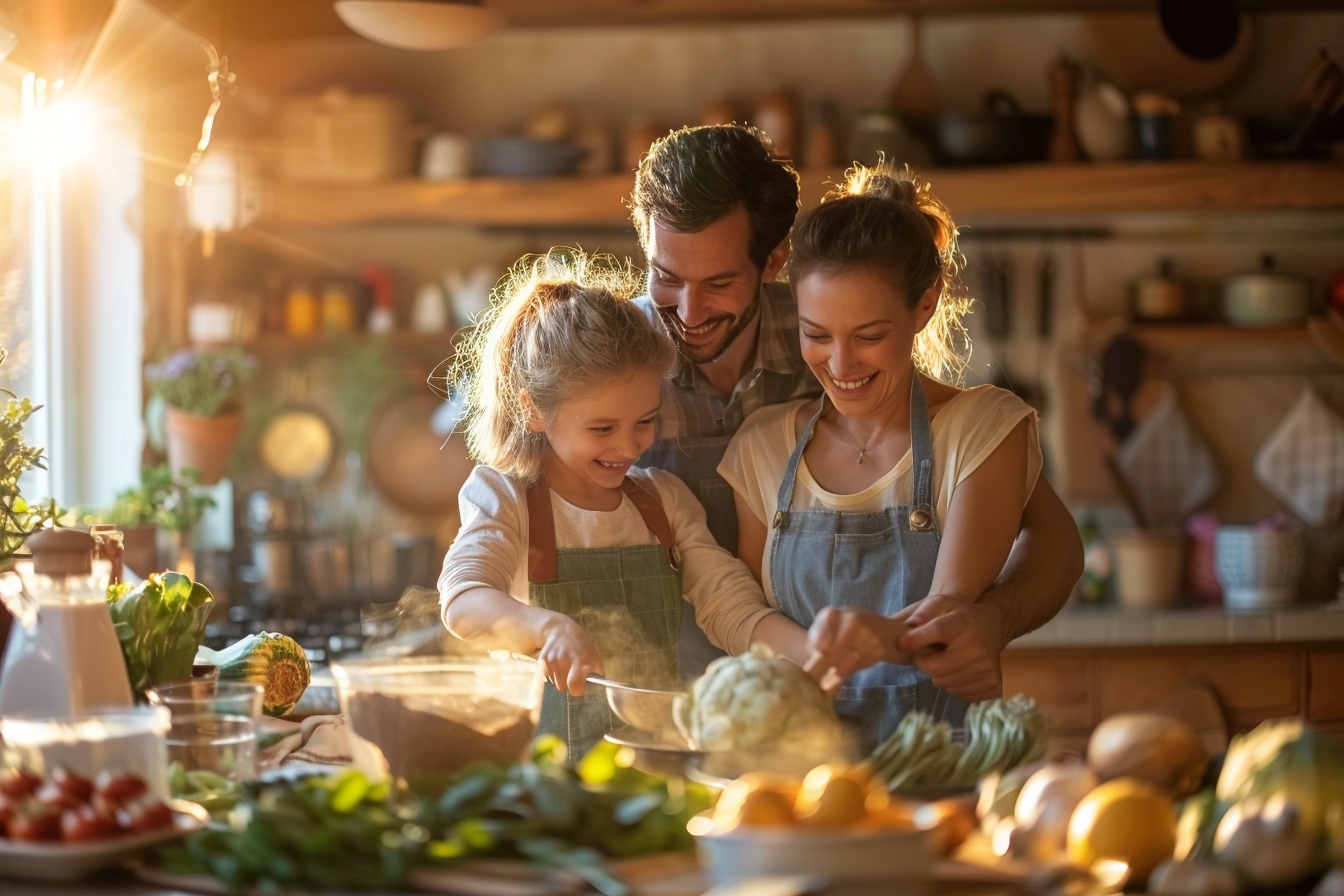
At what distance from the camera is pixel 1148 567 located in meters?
4.20

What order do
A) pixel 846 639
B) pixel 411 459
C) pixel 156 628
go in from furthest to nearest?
pixel 411 459 → pixel 156 628 → pixel 846 639

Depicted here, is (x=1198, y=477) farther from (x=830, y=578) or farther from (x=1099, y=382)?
(x=830, y=578)

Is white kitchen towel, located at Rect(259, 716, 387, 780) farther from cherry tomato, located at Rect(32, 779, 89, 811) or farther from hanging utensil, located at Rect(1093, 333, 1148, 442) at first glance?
hanging utensil, located at Rect(1093, 333, 1148, 442)

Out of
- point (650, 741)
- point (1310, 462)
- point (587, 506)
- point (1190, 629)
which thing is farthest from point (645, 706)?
point (1310, 462)

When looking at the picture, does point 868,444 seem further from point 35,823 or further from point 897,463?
point 35,823

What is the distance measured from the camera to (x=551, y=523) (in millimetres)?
2004

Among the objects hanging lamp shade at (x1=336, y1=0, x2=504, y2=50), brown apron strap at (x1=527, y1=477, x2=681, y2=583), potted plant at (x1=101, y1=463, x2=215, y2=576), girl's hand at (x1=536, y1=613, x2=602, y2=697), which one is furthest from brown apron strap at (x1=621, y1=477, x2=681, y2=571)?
potted plant at (x1=101, y1=463, x2=215, y2=576)

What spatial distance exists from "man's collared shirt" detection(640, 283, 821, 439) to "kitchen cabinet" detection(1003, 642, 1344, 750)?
195 cm

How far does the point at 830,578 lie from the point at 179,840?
3.25 ft

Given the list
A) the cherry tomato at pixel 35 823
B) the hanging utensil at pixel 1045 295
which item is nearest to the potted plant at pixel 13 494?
the cherry tomato at pixel 35 823

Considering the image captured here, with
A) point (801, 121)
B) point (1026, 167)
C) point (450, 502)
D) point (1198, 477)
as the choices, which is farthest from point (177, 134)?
point (1198, 477)

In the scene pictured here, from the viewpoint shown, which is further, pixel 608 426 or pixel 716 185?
pixel 716 185

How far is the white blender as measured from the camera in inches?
57.0

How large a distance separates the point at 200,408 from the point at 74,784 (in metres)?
2.78
